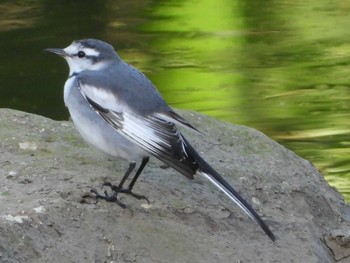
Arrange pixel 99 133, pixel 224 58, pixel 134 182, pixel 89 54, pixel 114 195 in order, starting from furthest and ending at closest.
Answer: pixel 224 58 < pixel 89 54 < pixel 134 182 < pixel 99 133 < pixel 114 195

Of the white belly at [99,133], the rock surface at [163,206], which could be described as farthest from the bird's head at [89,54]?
the rock surface at [163,206]

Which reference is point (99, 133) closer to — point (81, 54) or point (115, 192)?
point (115, 192)

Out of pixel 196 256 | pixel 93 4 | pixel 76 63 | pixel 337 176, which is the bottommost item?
pixel 93 4

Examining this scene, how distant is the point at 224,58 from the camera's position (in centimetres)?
1291

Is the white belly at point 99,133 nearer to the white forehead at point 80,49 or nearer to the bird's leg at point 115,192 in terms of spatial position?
the bird's leg at point 115,192

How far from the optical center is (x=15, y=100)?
37.9 ft

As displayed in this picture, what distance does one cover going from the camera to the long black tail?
18.9 ft

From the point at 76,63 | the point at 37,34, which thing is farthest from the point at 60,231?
the point at 37,34

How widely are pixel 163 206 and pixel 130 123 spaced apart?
0.47 metres

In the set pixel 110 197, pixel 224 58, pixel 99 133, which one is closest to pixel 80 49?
pixel 99 133

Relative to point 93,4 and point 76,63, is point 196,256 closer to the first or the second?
point 76,63

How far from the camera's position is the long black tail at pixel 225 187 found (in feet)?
18.9

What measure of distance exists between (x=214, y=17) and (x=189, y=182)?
883 cm

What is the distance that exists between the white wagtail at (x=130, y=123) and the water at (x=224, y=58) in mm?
2993
